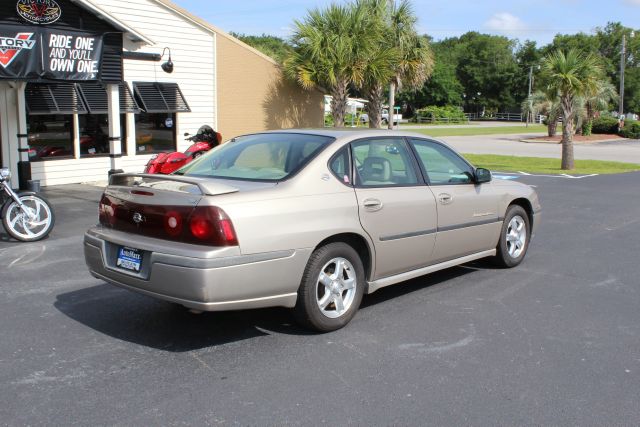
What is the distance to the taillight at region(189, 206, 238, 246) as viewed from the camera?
13.9 feet

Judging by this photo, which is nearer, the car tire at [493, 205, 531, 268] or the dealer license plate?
the dealer license plate

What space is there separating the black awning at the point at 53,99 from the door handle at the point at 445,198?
10828 millimetres

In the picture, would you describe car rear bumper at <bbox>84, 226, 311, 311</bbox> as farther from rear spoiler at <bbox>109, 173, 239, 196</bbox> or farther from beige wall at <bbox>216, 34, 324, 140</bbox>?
beige wall at <bbox>216, 34, 324, 140</bbox>

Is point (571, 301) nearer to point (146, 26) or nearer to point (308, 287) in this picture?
point (308, 287)

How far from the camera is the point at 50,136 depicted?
14312 mm

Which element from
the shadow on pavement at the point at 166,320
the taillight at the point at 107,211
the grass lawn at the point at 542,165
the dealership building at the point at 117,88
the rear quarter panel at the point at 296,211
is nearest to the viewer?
the rear quarter panel at the point at 296,211

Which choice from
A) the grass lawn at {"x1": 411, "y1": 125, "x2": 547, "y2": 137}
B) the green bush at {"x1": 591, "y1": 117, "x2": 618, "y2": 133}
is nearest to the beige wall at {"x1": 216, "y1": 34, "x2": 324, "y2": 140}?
the grass lawn at {"x1": 411, "y1": 125, "x2": 547, "y2": 137}

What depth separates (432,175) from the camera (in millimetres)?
5891

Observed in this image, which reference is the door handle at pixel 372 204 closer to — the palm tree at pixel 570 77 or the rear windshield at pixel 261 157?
the rear windshield at pixel 261 157

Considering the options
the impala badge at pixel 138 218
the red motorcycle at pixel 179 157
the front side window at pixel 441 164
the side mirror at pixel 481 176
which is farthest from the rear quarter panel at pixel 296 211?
the red motorcycle at pixel 179 157

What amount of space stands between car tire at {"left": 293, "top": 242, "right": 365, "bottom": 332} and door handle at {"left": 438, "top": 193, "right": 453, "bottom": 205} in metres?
1.14

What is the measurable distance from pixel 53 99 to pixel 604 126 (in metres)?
45.0

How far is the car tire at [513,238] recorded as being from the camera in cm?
675

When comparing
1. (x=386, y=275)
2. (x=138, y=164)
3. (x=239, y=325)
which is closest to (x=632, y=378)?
(x=386, y=275)
